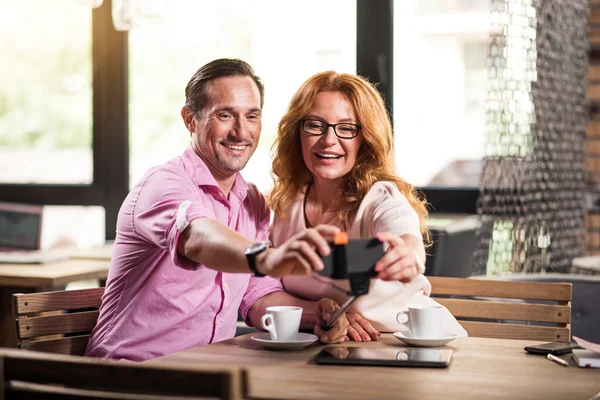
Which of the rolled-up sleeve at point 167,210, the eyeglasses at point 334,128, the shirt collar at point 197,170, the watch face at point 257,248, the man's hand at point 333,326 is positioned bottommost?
the man's hand at point 333,326

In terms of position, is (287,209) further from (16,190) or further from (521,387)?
(16,190)

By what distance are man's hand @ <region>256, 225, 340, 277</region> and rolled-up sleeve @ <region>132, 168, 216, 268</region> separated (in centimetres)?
31

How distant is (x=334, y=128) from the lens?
2.29 metres

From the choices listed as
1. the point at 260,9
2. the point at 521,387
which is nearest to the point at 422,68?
the point at 260,9

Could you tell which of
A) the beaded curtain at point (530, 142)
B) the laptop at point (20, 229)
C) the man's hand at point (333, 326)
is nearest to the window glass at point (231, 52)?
the laptop at point (20, 229)

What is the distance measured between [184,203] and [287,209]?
510 mm

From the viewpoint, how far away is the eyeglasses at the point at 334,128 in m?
2.29

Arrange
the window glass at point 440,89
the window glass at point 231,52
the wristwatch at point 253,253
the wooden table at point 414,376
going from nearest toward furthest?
1. the wooden table at point 414,376
2. the wristwatch at point 253,253
3. the window glass at point 440,89
4. the window glass at point 231,52

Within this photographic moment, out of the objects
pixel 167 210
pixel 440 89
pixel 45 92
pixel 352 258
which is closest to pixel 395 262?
pixel 352 258

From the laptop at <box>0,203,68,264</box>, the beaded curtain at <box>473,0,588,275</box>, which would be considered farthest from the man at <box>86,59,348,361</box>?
the laptop at <box>0,203,68,264</box>

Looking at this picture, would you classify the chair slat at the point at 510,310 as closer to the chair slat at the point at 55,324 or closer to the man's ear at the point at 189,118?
the man's ear at the point at 189,118

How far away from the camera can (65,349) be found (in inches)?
86.7

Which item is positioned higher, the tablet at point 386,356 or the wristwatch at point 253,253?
the wristwatch at point 253,253

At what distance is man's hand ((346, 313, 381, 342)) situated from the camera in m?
1.99
